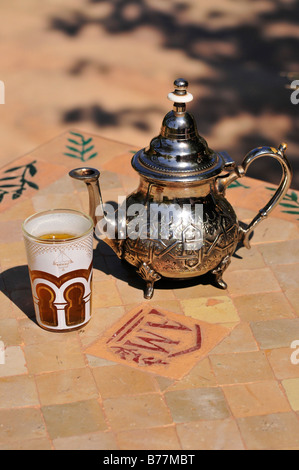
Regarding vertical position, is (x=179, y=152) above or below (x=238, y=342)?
above

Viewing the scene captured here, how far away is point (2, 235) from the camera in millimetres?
2871

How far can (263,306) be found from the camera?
2457mm

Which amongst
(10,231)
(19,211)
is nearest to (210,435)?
(10,231)

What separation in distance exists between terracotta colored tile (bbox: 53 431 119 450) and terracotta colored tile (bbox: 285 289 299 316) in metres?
0.87

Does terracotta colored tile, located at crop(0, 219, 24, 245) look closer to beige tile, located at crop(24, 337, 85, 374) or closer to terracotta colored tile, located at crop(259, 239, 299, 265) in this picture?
beige tile, located at crop(24, 337, 85, 374)

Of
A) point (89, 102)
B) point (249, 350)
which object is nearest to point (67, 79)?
point (89, 102)

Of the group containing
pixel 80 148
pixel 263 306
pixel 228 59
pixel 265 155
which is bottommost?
pixel 228 59

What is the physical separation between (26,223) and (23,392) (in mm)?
550

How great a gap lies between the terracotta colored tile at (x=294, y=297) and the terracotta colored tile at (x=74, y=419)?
2.75 ft

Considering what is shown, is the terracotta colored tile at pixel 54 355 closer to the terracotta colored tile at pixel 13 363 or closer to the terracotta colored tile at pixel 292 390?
the terracotta colored tile at pixel 13 363

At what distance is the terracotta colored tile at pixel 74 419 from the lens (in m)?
1.92

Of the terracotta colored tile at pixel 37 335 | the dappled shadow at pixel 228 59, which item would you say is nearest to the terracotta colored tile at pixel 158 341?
the terracotta colored tile at pixel 37 335

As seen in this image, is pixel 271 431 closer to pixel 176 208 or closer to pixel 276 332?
pixel 276 332

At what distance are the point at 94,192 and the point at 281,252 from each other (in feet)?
2.80
